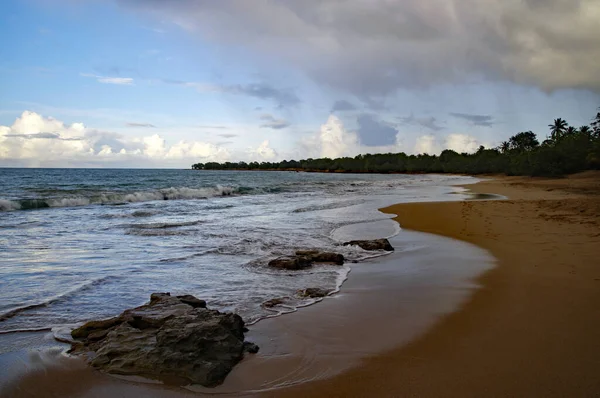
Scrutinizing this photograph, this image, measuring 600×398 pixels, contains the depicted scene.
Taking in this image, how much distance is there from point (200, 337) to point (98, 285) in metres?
3.48

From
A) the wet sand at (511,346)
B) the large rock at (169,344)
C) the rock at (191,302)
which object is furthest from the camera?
the rock at (191,302)

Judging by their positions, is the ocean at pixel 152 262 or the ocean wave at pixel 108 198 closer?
the ocean at pixel 152 262

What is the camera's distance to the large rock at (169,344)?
348 cm

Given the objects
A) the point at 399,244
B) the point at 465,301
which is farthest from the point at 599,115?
the point at 465,301

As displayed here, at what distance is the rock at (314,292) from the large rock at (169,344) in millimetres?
1741

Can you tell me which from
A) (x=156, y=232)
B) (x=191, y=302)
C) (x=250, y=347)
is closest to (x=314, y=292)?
(x=191, y=302)

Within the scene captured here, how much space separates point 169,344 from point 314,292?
108 inches

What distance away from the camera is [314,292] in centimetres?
605

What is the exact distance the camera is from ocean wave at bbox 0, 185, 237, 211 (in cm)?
2086

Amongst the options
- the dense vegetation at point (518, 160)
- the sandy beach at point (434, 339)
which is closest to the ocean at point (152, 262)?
the sandy beach at point (434, 339)

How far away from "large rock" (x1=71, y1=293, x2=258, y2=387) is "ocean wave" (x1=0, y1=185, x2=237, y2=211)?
2009cm

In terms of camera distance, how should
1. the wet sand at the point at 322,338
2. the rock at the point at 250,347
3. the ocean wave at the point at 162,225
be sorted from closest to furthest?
the wet sand at the point at 322,338, the rock at the point at 250,347, the ocean wave at the point at 162,225

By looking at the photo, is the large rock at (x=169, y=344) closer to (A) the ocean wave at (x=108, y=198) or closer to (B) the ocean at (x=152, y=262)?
(B) the ocean at (x=152, y=262)

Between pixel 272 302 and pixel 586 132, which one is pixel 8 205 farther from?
pixel 586 132
